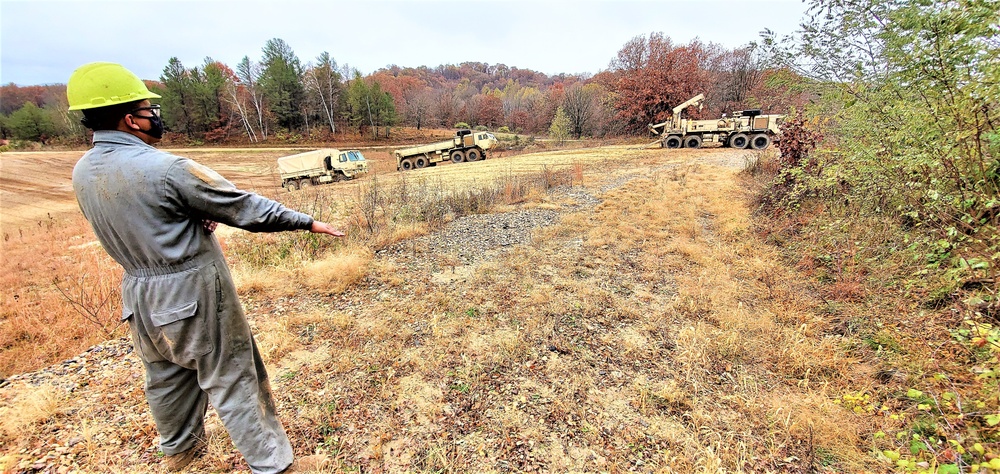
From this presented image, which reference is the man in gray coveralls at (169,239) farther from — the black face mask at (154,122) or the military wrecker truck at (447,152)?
the military wrecker truck at (447,152)

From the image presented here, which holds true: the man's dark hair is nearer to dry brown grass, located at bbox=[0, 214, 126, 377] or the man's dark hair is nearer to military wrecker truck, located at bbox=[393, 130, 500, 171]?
dry brown grass, located at bbox=[0, 214, 126, 377]

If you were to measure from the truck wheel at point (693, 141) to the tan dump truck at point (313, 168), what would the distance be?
18.7m

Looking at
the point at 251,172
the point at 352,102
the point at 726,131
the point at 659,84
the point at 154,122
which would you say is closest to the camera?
the point at 154,122

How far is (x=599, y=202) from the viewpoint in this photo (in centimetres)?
912

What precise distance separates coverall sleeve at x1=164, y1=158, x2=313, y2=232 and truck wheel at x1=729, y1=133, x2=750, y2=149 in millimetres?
22829

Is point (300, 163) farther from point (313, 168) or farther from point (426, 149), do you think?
point (426, 149)

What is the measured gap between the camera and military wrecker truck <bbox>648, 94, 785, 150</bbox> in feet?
62.3

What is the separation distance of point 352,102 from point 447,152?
2887 centimetres

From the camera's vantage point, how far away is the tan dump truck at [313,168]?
64.2 feet

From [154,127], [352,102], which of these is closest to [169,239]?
[154,127]

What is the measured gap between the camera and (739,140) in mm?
19656

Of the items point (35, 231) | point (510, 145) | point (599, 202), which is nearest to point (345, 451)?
point (599, 202)

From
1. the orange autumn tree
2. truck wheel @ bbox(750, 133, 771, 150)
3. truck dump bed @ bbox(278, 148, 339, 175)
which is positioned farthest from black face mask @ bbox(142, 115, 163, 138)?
the orange autumn tree

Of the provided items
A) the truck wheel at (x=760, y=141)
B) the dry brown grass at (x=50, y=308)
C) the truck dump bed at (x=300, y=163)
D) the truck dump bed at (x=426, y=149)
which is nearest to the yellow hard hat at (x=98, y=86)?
the dry brown grass at (x=50, y=308)
